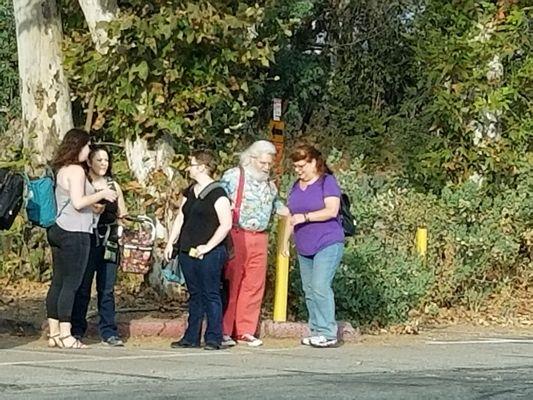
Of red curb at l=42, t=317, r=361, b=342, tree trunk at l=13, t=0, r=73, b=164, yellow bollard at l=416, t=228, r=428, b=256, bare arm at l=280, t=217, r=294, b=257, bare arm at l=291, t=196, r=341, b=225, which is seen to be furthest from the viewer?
tree trunk at l=13, t=0, r=73, b=164

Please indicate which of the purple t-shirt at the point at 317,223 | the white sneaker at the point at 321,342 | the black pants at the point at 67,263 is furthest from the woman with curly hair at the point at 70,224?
the white sneaker at the point at 321,342

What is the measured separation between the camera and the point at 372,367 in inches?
401

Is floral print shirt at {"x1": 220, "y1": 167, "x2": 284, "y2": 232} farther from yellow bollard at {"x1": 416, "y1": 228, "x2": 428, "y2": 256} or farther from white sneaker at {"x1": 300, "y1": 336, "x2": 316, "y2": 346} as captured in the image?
yellow bollard at {"x1": 416, "y1": 228, "x2": 428, "y2": 256}

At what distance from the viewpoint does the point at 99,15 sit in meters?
13.1

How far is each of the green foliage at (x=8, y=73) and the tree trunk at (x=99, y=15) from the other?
7151mm

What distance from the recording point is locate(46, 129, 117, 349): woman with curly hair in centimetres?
1062

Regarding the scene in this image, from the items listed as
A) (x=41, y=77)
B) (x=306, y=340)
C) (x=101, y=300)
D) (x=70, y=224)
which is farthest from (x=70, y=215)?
(x=41, y=77)

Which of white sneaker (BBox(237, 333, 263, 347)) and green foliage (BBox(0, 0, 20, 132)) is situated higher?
green foliage (BBox(0, 0, 20, 132))

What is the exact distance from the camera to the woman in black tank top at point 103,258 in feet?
35.9

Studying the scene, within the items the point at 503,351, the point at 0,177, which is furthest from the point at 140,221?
the point at 503,351

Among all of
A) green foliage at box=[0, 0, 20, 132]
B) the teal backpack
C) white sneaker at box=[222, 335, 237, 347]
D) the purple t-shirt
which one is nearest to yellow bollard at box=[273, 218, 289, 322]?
the purple t-shirt

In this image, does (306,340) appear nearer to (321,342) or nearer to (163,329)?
(321,342)

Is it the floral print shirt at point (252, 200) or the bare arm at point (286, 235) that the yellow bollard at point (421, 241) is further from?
the floral print shirt at point (252, 200)

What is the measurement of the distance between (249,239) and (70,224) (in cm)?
162
